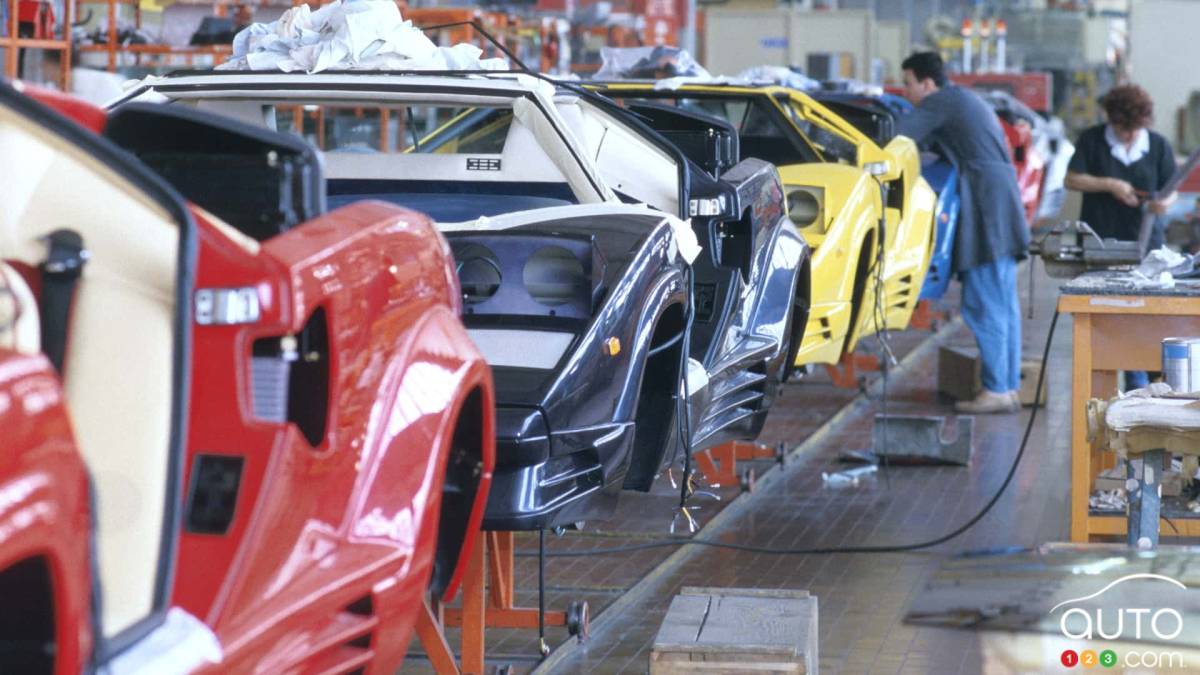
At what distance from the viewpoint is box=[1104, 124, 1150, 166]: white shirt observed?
10359 mm

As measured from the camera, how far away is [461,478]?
4.32m

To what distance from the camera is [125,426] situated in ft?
9.42

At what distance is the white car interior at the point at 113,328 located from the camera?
2822mm

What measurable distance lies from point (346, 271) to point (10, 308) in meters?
0.92

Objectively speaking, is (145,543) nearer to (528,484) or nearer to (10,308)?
(10,308)

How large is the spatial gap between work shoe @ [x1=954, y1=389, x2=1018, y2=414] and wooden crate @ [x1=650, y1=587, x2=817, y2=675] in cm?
659

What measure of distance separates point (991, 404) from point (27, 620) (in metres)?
9.70

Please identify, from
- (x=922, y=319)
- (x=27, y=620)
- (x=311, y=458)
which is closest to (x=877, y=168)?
(x=922, y=319)

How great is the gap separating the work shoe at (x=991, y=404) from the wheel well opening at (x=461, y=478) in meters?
7.89

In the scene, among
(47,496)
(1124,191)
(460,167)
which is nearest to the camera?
(47,496)

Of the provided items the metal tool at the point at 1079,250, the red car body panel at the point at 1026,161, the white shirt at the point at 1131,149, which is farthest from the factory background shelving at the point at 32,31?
the red car body panel at the point at 1026,161

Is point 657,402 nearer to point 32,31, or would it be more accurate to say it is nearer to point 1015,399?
point 1015,399

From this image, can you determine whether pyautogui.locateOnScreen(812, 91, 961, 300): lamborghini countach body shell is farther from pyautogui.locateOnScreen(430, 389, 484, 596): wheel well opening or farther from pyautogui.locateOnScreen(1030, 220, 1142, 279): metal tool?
pyautogui.locateOnScreen(430, 389, 484, 596): wheel well opening

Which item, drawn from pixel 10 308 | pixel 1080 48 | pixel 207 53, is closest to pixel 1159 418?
pixel 10 308
